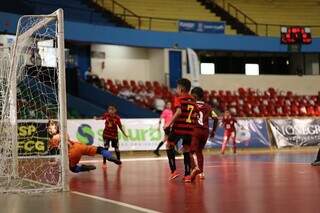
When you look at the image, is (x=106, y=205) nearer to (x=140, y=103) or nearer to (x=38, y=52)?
(x=38, y=52)

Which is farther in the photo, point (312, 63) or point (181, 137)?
point (312, 63)

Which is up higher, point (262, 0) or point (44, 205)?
point (262, 0)

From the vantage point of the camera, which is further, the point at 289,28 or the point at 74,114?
the point at 289,28

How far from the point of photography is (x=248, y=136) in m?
29.5

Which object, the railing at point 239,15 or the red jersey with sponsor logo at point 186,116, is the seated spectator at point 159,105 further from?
the red jersey with sponsor logo at point 186,116

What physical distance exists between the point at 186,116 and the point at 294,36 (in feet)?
87.5

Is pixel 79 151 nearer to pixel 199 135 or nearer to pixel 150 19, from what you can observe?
pixel 199 135

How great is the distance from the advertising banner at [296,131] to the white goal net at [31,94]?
15461 millimetres

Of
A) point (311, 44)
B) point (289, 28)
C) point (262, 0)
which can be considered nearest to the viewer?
point (289, 28)

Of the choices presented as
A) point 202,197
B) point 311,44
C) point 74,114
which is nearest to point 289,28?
point 311,44

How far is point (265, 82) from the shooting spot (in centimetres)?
4119

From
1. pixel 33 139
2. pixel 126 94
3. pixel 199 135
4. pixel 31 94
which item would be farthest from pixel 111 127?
pixel 126 94

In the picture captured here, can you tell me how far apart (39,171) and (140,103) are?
62.2ft

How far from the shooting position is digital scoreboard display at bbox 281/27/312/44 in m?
37.5
